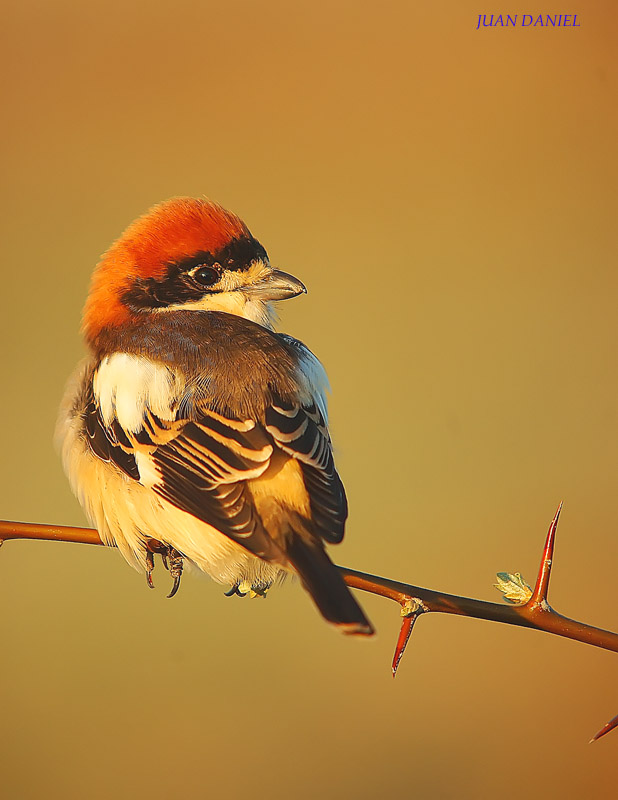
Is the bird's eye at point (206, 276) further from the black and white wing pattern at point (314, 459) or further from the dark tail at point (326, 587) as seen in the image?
the dark tail at point (326, 587)

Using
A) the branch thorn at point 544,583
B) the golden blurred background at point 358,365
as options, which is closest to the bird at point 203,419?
the branch thorn at point 544,583

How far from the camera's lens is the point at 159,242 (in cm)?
284

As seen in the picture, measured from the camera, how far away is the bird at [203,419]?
213cm

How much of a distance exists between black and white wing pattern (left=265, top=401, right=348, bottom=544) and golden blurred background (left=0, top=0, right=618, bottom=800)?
0.60 m

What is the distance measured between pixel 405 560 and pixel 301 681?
34.8 inches

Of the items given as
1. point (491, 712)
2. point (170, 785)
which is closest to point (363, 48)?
point (491, 712)

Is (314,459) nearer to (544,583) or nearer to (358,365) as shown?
(544,583)

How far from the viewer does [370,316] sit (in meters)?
5.55

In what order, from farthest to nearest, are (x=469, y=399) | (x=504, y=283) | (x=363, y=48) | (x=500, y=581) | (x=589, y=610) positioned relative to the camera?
(x=363, y=48) < (x=504, y=283) < (x=469, y=399) < (x=589, y=610) < (x=500, y=581)

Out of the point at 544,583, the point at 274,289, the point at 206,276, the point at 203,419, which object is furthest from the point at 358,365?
the point at 544,583

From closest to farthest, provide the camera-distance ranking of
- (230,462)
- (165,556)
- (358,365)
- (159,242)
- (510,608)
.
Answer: (510,608) → (230,462) → (165,556) → (159,242) → (358,365)

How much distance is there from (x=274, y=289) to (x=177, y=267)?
341mm

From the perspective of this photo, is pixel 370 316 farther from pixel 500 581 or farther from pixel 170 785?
pixel 500 581

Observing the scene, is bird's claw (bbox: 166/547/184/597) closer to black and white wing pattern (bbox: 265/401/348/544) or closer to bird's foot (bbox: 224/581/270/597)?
bird's foot (bbox: 224/581/270/597)
